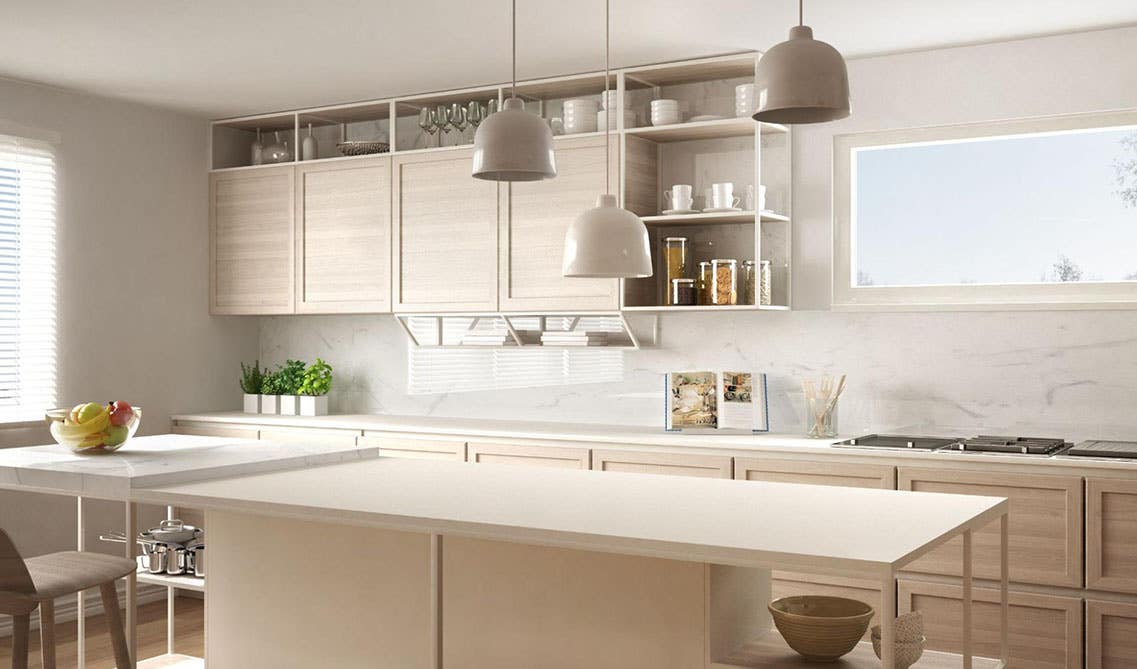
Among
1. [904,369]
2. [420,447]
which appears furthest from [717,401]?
[420,447]

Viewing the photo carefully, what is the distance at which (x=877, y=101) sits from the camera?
4875mm

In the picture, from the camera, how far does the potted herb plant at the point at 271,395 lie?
20.2ft

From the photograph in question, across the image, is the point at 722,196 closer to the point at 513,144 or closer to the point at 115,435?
the point at 513,144

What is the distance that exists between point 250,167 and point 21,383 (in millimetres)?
1625

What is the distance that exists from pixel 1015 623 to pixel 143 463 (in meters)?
3.05

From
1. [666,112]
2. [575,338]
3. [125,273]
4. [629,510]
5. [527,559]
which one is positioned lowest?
[527,559]

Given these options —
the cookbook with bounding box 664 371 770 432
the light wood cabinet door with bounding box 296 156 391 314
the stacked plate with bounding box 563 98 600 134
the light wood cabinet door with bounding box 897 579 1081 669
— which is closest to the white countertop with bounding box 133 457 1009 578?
the light wood cabinet door with bounding box 897 579 1081 669

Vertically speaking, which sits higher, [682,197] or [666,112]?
[666,112]

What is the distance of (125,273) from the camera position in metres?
5.91

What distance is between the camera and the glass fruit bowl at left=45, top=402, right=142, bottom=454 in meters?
3.71

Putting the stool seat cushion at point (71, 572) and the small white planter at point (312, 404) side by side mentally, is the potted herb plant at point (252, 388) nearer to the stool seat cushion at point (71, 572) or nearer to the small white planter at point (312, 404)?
the small white planter at point (312, 404)

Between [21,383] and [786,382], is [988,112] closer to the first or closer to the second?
[786,382]

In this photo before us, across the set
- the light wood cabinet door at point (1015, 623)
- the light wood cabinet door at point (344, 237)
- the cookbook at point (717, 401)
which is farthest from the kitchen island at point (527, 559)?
the light wood cabinet door at point (344, 237)

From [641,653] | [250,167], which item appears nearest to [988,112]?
[641,653]
